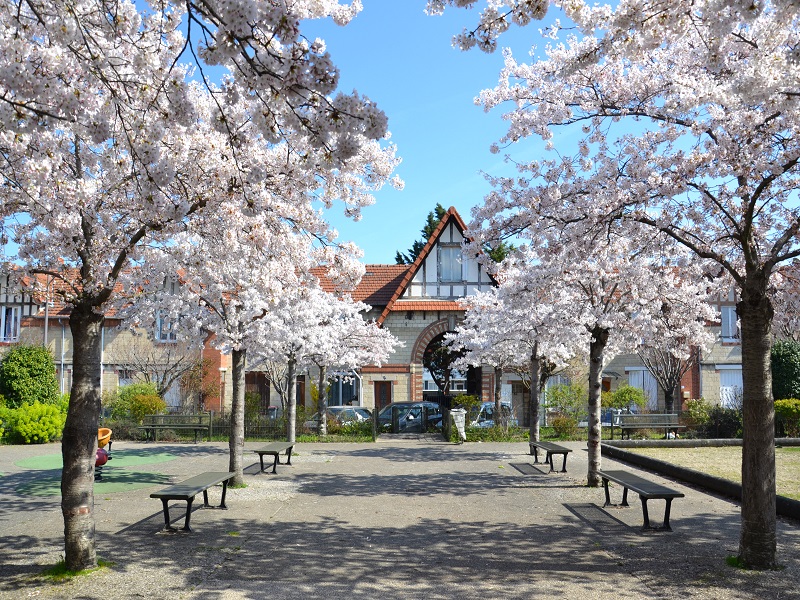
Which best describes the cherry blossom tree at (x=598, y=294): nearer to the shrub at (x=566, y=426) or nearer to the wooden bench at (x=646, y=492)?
the wooden bench at (x=646, y=492)

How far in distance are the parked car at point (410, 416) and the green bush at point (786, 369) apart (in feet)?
40.6

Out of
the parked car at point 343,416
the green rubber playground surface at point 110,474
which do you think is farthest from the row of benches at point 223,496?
the parked car at point 343,416

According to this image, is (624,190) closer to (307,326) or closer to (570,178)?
(570,178)

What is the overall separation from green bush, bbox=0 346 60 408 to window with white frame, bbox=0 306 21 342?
10475mm

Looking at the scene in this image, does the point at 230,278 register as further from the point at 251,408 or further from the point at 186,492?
the point at 251,408

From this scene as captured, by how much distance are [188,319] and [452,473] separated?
21.5ft

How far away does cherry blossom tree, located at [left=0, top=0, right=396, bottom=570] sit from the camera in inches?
197

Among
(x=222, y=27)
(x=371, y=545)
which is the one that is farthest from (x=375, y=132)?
(x=371, y=545)

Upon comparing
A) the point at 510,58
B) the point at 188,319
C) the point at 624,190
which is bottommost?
the point at 188,319

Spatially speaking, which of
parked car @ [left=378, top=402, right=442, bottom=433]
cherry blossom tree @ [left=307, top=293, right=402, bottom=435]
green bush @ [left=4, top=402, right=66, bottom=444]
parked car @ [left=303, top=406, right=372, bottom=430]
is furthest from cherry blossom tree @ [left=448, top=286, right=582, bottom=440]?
green bush @ [left=4, top=402, right=66, bottom=444]

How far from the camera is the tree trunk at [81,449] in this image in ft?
23.6

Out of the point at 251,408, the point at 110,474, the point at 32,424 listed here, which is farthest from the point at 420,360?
the point at 110,474

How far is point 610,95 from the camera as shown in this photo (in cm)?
954

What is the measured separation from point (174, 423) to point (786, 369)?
2166 cm
